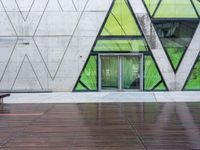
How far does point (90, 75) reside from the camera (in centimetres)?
2564

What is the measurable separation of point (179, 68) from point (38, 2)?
10015mm

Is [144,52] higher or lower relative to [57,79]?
higher

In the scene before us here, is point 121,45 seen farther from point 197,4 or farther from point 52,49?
point 197,4

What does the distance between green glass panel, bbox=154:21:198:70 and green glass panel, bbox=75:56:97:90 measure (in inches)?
182

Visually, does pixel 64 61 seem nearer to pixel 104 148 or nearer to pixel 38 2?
pixel 38 2

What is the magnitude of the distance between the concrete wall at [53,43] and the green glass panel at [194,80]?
377mm

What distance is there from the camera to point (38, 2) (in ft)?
84.0

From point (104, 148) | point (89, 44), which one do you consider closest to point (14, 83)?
point (89, 44)

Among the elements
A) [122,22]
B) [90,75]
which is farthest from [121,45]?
[90,75]

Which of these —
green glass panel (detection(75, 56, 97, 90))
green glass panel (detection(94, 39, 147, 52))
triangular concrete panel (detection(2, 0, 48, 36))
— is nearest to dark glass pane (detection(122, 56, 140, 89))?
green glass panel (detection(94, 39, 147, 52))

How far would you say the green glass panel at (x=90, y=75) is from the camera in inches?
1009

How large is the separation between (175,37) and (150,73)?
2824 mm

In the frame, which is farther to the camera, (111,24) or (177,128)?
(111,24)

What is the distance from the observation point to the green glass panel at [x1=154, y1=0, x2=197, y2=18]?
25641 mm
